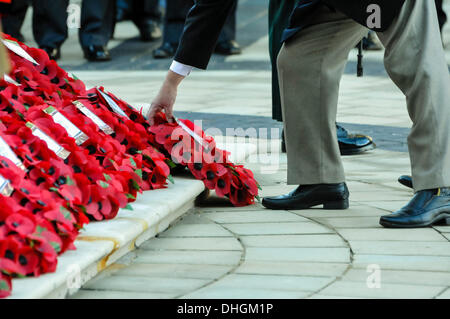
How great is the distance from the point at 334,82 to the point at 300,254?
82cm

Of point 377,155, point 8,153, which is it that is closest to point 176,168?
point 8,153

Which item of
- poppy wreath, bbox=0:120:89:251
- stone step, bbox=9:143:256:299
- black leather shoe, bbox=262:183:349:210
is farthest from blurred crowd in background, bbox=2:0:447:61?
poppy wreath, bbox=0:120:89:251

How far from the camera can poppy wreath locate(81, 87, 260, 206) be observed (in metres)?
3.37

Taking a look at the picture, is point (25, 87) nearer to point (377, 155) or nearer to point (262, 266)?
point (262, 266)

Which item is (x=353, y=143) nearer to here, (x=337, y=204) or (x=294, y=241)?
(x=337, y=204)

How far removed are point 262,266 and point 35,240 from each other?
0.69m

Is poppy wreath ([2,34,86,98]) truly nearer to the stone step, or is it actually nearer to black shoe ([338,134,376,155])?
the stone step

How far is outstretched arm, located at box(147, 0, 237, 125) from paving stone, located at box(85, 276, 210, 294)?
1024 mm

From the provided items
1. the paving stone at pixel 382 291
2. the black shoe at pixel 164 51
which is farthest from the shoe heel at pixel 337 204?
the black shoe at pixel 164 51

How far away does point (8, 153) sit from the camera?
2.64 metres

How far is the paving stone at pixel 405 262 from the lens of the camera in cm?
257

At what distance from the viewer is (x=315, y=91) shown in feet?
10.7

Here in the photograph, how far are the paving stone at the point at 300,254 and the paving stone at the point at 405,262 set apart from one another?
5cm

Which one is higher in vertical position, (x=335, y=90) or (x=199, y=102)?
(x=335, y=90)
